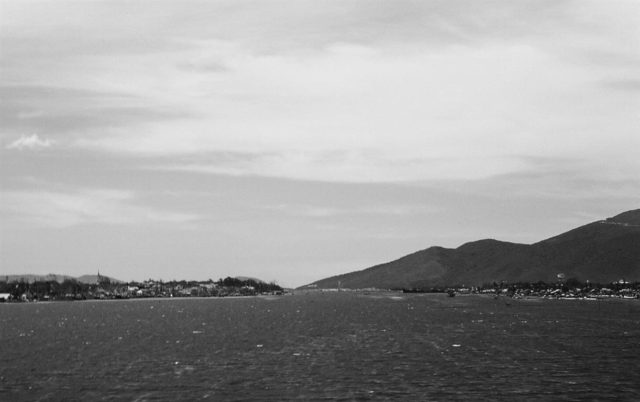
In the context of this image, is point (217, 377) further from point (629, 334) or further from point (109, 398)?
point (629, 334)

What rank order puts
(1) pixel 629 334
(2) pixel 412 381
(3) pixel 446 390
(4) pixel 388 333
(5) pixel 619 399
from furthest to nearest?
(4) pixel 388 333 < (1) pixel 629 334 < (2) pixel 412 381 < (3) pixel 446 390 < (5) pixel 619 399

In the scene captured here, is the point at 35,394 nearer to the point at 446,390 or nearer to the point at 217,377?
the point at 217,377

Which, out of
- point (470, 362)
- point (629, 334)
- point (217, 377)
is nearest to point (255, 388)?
point (217, 377)

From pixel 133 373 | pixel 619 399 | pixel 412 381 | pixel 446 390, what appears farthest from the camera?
pixel 133 373

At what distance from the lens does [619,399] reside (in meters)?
84.1

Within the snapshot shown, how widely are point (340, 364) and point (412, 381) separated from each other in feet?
67.3

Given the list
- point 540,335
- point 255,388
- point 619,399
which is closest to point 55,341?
point 255,388

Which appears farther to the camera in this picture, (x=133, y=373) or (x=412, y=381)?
(x=133, y=373)

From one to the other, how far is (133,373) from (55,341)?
74918 mm

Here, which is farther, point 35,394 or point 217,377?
point 217,377

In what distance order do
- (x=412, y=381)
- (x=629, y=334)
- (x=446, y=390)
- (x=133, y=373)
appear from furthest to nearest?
(x=629, y=334), (x=133, y=373), (x=412, y=381), (x=446, y=390)

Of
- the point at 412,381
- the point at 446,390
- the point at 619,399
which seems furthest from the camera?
the point at 412,381

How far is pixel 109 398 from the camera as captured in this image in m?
88.4

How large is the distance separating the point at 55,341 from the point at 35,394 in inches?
3462
